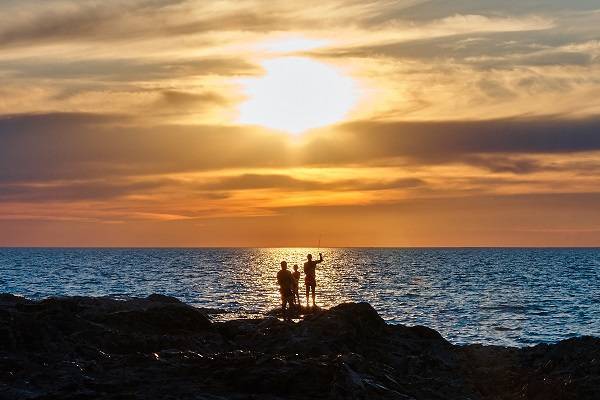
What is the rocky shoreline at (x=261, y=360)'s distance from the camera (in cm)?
1420

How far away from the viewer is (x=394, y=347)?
23.2 meters

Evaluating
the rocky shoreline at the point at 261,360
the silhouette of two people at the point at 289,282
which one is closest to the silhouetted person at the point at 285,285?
the silhouette of two people at the point at 289,282

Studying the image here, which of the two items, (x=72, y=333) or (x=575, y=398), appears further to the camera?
(x=72, y=333)

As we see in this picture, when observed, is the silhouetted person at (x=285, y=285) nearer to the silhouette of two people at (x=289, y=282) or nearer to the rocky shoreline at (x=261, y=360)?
the silhouette of two people at (x=289, y=282)

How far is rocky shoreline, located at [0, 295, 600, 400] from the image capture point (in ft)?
46.6

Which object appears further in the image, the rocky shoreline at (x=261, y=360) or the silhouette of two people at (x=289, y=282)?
the silhouette of two people at (x=289, y=282)

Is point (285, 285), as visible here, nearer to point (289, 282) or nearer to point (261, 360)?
point (289, 282)

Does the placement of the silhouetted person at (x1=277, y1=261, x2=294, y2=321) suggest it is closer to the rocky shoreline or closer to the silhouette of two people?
the silhouette of two people

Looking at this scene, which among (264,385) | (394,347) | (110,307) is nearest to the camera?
(264,385)

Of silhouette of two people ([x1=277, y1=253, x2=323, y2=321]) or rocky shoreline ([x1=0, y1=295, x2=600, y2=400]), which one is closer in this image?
rocky shoreline ([x1=0, y1=295, x2=600, y2=400])

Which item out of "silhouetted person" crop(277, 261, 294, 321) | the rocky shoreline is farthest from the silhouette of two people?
the rocky shoreline

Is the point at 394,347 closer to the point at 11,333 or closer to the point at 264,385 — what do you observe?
the point at 264,385

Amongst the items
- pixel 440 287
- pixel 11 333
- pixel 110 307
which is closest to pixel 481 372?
pixel 11 333

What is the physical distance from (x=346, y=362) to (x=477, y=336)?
89.7ft
